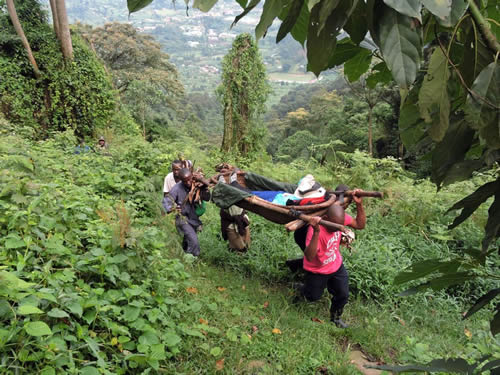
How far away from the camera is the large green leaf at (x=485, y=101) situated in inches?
18.3

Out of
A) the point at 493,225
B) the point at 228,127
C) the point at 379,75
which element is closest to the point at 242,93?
the point at 228,127

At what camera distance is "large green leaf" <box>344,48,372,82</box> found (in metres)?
0.70

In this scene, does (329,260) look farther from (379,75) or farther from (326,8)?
(326,8)

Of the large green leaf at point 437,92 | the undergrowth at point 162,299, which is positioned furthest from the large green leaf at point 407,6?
the undergrowth at point 162,299

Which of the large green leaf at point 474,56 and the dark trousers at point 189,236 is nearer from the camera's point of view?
the large green leaf at point 474,56

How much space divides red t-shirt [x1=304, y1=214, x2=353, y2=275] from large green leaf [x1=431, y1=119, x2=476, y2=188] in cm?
225

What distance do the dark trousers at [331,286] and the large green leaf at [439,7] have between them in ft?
9.00

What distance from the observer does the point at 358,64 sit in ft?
2.39

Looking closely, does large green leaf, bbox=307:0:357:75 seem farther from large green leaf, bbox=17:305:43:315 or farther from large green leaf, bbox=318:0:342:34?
large green leaf, bbox=17:305:43:315

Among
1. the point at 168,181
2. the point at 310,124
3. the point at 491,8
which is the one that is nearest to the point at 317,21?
the point at 491,8

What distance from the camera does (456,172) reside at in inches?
24.2

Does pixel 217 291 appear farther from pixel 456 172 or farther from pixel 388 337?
pixel 456 172

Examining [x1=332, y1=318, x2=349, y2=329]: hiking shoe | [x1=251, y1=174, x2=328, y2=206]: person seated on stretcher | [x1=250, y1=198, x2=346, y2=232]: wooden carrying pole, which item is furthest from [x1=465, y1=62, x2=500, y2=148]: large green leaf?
[x1=332, y1=318, x2=349, y2=329]: hiking shoe

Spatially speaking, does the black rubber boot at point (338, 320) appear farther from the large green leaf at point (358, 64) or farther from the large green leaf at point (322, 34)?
the large green leaf at point (322, 34)
